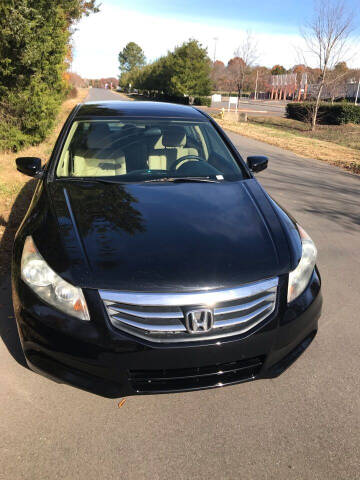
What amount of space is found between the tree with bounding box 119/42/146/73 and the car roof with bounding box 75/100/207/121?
148 metres

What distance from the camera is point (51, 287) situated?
6.66 ft

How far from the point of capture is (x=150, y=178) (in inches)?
125

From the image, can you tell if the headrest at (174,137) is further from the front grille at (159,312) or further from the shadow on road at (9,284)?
the front grille at (159,312)

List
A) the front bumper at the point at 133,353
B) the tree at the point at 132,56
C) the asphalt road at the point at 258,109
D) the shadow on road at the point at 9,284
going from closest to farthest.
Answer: the front bumper at the point at 133,353 < the shadow on road at the point at 9,284 < the asphalt road at the point at 258,109 < the tree at the point at 132,56

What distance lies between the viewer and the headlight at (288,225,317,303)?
2.17m

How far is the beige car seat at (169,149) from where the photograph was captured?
3461 millimetres

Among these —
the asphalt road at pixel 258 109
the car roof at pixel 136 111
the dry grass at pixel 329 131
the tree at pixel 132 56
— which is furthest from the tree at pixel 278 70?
the car roof at pixel 136 111

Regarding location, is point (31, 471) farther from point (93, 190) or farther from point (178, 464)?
point (93, 190)

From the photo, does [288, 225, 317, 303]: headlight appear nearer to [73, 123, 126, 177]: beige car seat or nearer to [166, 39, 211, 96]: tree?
[73, 123, 126, 177]: beige car seat

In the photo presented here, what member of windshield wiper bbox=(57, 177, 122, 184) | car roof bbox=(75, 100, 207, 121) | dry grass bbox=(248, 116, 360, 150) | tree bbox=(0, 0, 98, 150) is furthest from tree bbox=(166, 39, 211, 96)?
windshield wiper bbox=(57, 177, 122, 184)

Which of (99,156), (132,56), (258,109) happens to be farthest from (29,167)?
(132,56)

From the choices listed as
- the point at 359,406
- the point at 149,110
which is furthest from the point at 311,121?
the point at 359,406

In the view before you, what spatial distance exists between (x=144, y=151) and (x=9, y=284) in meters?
1.74

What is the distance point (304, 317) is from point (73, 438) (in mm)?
1399
